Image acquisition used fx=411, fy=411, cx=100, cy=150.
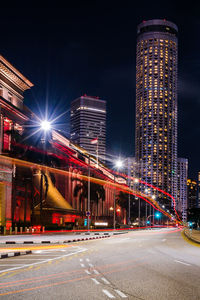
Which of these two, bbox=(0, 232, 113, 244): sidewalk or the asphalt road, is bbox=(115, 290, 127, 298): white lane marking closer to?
the asphalt road

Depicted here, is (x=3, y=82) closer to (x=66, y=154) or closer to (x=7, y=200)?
(x=7, y=200)

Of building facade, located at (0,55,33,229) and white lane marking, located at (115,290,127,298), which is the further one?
building facade, located at (0,55,33,229)

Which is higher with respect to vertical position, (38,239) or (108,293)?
(108,293)

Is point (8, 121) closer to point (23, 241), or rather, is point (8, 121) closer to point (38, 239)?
point (38, 239)

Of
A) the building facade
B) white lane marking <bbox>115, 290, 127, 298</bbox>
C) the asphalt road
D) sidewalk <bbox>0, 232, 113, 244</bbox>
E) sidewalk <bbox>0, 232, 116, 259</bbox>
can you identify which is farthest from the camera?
the building facade

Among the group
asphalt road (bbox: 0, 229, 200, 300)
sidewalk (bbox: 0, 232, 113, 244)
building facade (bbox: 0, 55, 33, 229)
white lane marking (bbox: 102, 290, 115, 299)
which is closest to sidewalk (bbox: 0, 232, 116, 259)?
sidewalk (bbox: 0, 232, 113, 244)

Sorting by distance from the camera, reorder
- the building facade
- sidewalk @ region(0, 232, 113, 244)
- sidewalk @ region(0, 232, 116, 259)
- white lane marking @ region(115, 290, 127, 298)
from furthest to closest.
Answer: the building facade, sidewalk @ region(0, 232, 113, 244), sidewalk @ region(0, 232, 116, 259), white lane marking @ region(115, 290, 127, 298)

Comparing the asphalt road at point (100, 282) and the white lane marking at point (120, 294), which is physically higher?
the white lane marking at point (120, 294)

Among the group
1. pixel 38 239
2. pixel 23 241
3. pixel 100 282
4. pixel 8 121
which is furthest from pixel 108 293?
pixel 8 121

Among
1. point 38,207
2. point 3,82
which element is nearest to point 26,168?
point 38,207

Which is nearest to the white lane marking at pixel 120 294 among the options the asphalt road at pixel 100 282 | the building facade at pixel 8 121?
the asphalt road at pixel 100 282

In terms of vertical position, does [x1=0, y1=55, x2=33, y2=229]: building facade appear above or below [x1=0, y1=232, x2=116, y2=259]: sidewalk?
above

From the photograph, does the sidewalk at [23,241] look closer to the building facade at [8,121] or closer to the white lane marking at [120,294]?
the white lane marking at [120,294]

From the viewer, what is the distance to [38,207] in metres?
59.7
